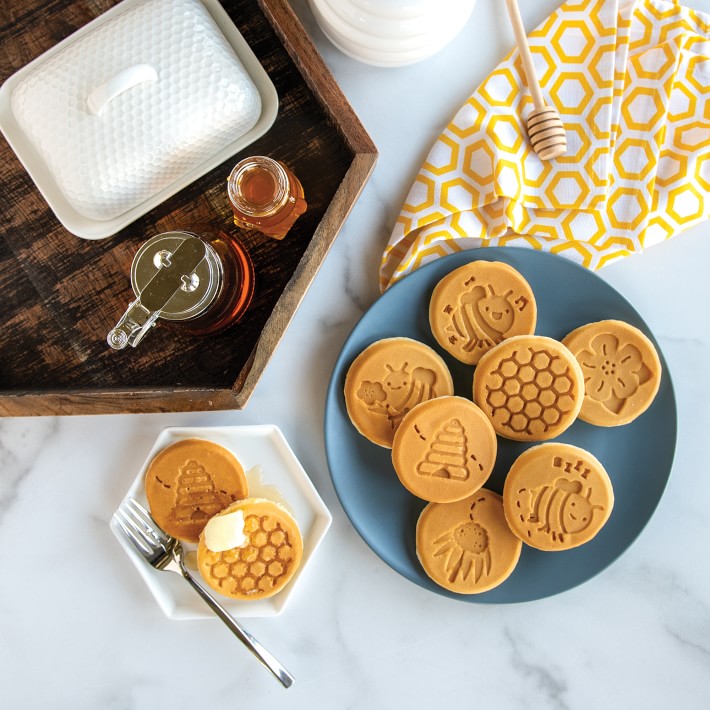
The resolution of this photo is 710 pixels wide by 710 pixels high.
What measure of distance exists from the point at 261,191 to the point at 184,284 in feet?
0.45

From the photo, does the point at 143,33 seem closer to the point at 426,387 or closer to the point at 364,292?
the point at 364,292

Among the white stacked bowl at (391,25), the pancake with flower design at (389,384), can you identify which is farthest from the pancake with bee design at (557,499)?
the white stacked bowl at (391,25)

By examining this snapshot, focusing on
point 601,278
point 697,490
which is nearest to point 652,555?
point 697,490

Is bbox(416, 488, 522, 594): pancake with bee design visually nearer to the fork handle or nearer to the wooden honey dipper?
the fork handle

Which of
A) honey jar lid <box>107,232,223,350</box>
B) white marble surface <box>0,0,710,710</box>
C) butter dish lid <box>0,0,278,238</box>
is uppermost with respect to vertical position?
butter dish lid <box>0,0,278,238</box>

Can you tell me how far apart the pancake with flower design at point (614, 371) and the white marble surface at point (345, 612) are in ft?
0.36

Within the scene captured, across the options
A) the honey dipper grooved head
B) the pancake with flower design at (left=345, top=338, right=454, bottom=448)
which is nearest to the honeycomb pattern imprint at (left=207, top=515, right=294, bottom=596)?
the pancake with flower design at (left=345, top=338, right=454, bottom=448)

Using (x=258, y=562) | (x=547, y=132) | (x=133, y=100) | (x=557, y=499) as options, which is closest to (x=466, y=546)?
(x=557, y=499)

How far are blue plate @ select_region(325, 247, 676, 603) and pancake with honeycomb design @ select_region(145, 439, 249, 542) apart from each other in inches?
4.9

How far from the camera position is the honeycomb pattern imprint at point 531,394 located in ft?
2.42

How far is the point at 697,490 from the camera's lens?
0.85 m

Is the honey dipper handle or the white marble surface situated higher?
the honey dipper handle

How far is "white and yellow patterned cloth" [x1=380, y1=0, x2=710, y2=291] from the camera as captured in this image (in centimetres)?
77

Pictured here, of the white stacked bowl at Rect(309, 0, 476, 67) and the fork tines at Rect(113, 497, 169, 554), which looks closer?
the white stacked bowl at Rect(309, 0, 476, 67)
